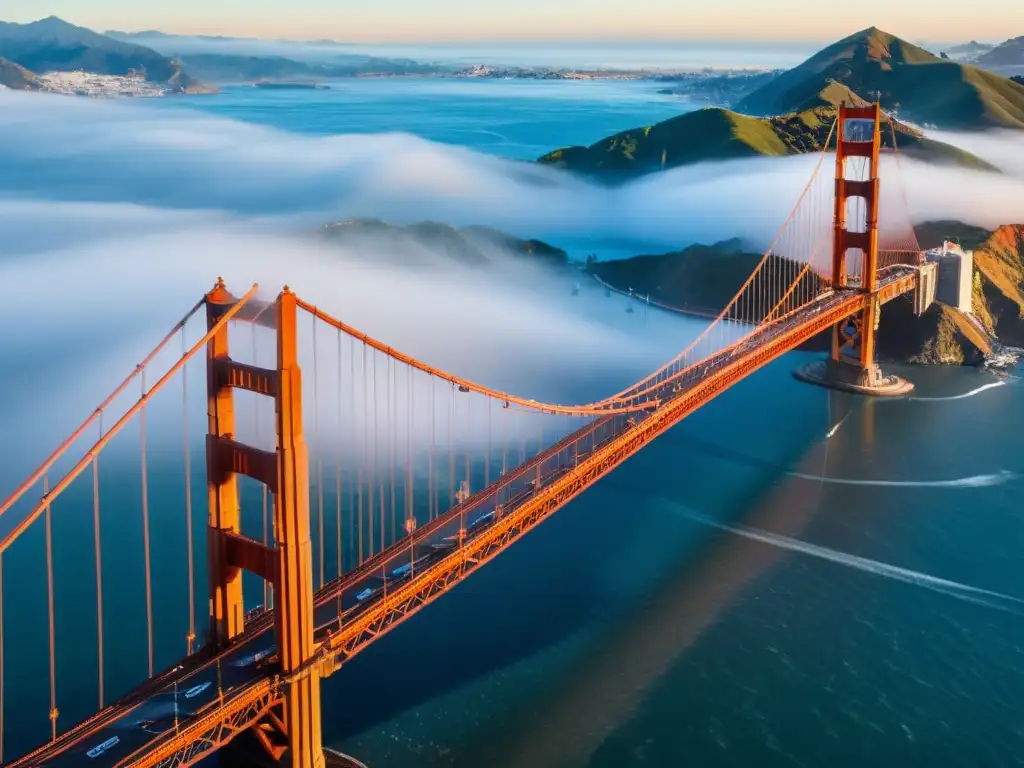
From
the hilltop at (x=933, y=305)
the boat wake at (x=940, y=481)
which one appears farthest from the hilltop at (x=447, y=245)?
the boat wake at (x=940, y=481)

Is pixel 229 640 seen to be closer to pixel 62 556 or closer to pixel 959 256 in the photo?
pixel 62 556

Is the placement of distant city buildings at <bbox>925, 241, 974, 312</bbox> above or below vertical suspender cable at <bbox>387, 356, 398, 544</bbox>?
above

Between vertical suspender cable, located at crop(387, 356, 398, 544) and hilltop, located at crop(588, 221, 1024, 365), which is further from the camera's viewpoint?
hilltop, located at crop(588, 221, 1024, 365)

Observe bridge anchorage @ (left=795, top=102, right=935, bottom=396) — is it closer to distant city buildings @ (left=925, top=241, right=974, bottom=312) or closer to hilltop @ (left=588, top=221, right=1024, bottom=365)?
distant city buildings @ (left=925, top=241, right=974, bottom=312)

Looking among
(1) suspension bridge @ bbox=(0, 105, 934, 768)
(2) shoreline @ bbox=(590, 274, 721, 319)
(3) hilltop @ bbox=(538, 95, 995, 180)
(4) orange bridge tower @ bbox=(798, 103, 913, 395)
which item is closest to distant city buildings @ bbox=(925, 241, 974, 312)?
(1) suspension bridge @ bbox=(0, 105, 934, 768)

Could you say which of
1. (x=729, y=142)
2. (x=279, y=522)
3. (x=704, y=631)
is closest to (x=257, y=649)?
(x=279, y=522)

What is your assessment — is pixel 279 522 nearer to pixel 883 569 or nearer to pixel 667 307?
pixel 883 569
